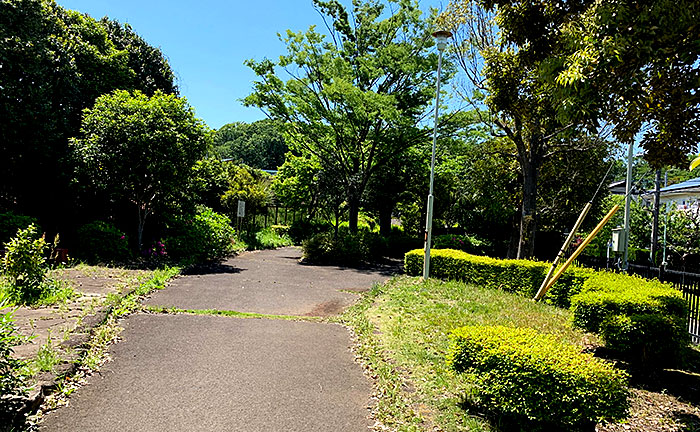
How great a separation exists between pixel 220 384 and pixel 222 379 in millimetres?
126

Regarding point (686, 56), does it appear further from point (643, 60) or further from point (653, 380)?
point (653, 380)

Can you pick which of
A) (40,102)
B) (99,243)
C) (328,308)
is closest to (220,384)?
(328,308)

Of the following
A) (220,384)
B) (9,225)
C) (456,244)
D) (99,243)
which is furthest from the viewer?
(456,244)

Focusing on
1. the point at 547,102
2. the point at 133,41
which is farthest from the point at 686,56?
the point at 133,41

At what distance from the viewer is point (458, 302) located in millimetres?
8727

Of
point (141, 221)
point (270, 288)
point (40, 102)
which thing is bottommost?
point (270, 288)

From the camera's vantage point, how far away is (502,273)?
34.8 feet

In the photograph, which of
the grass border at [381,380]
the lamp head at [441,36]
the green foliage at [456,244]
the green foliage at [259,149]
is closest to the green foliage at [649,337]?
the grass border at [381,380]

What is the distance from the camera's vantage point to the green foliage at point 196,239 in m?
13.7

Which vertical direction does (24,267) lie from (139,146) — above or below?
below

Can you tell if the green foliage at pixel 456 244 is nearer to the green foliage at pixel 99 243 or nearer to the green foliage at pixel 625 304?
the green foliage at pixel 625 304

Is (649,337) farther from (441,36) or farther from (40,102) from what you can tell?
(40,102)

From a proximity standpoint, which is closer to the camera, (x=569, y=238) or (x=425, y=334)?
(x=425, y=334)

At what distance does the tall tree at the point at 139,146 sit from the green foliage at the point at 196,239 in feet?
3.96
